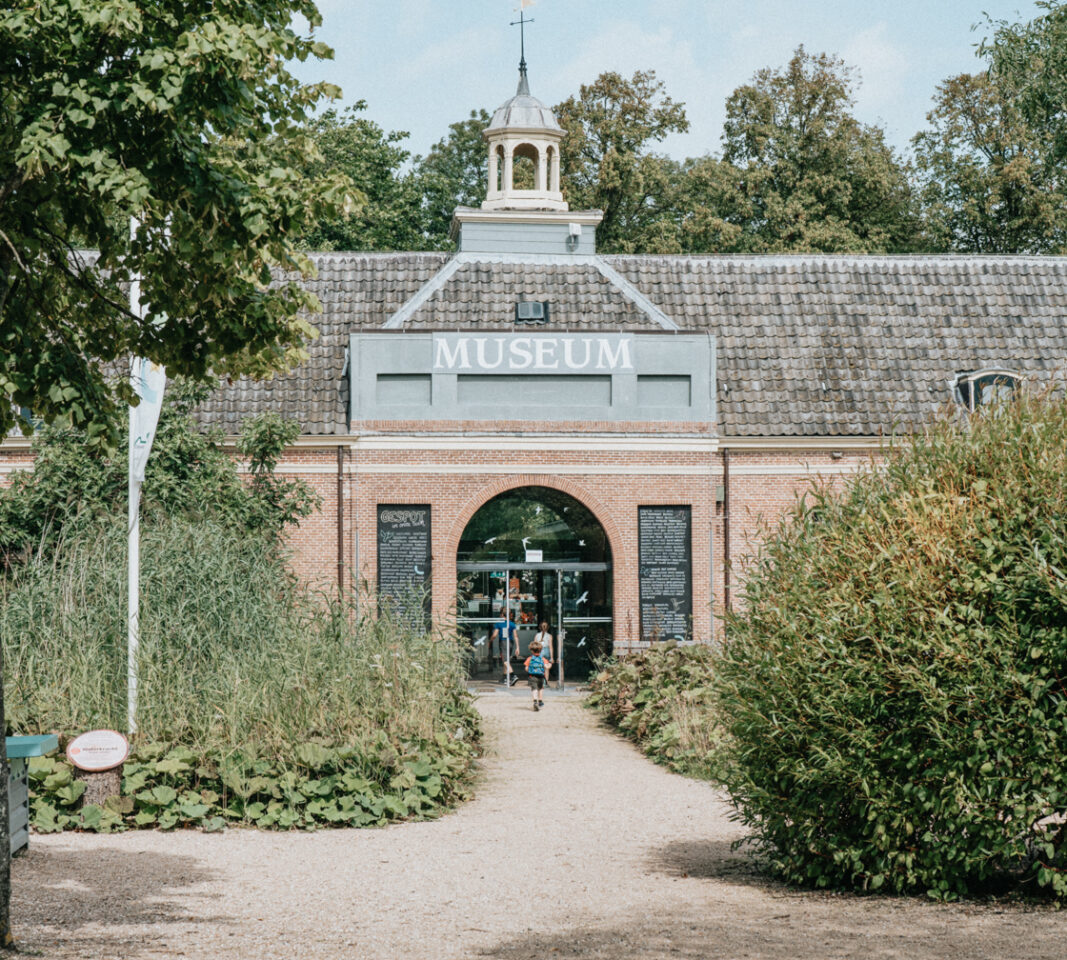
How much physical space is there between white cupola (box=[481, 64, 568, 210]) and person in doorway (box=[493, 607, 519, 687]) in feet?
27.2

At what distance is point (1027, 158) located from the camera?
36.8 m

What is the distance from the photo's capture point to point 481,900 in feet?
28.3

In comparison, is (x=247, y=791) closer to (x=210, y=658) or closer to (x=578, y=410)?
(x=210, y=658)

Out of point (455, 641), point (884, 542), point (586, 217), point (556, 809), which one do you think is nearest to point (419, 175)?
point (586, 217)

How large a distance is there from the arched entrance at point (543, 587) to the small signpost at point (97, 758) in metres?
13.6

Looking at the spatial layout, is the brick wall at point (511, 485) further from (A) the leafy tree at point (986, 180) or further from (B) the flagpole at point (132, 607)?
(A) the leafy tree at point (986, 180)

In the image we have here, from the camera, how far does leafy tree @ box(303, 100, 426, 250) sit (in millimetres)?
38438

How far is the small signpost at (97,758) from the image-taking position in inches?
430

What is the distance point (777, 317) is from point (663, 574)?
6.06m

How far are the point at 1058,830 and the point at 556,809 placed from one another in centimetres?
538

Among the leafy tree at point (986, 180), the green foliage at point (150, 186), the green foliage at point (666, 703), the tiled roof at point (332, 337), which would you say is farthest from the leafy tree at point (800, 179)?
the green foliage at point (150, 186)

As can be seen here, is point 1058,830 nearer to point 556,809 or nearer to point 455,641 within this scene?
point 556,809

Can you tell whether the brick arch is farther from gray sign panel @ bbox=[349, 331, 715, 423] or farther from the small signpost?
the small signpost

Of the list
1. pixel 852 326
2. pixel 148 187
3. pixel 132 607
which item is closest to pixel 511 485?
pixel 852 326
